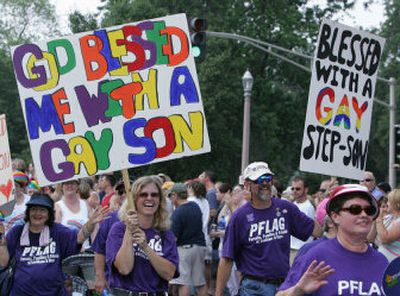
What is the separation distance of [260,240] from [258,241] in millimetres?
20

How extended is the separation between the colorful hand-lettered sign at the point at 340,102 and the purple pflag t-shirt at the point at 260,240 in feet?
2.33

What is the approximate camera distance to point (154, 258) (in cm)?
665

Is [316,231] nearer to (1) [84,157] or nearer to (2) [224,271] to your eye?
(2) [224,271]

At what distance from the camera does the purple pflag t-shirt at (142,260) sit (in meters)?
6.75

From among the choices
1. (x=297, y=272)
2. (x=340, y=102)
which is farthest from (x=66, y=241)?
(x=297, y=272)

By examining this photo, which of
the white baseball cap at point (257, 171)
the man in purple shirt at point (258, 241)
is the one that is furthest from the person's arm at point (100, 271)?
the white baseball cap at point (257, 171)

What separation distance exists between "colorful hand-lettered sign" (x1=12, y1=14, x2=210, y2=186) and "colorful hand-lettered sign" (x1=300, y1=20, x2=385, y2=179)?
1.29 m

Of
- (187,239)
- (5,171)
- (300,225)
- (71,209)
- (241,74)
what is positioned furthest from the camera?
(241,74)

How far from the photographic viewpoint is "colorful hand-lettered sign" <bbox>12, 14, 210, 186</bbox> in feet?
25.0

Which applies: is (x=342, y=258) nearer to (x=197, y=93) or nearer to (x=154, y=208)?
(x=154, y=208)

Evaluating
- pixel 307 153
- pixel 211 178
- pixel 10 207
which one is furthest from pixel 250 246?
pixel 211 178

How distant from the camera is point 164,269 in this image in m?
6.72

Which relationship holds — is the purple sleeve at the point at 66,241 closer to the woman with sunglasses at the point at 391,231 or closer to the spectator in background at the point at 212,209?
the woman with sunglasses at the point at 391,231

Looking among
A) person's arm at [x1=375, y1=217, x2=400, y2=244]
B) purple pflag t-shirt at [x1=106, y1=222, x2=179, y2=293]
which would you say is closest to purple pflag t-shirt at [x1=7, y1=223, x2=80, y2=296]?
purple pflag t-shirt at [x1=106, y1=222, x2=179, y2=293]
